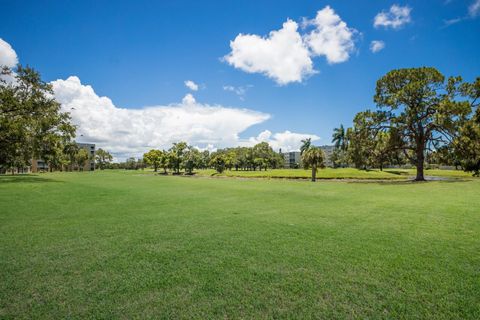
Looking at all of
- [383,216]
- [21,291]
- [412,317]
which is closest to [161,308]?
[21,291]

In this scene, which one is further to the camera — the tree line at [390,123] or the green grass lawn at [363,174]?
the green grass lawn at [363,174]

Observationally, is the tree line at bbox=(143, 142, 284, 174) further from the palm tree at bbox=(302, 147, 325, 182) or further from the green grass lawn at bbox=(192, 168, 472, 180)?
the palm tree at bbox=(302, 147, 325, 182)

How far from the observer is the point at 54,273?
4.73 metres

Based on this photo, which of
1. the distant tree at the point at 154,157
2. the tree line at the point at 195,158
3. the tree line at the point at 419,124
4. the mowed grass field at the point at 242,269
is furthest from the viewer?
the distant tree at the point at 154,157

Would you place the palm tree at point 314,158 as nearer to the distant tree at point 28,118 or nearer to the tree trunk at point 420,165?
the tree trunk at point 420,165

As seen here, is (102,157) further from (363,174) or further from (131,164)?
(363,174)

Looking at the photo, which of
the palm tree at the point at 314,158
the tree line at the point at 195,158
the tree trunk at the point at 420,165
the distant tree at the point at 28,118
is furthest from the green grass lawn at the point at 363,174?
the distant tree at the point at 28,118

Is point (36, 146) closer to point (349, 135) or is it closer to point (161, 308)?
point (161, 308)

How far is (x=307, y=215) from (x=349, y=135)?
26564 mm

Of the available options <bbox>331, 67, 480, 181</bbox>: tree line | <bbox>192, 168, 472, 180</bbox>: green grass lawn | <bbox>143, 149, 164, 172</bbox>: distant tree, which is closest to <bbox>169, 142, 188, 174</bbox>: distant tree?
<bbox>143, 149, 164, 172</bbox>: distant tree

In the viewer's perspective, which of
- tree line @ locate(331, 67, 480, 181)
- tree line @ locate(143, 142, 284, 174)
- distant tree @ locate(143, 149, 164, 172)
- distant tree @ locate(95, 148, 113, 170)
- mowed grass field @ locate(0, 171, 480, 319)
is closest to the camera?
mowed grass field @ locate(0, 171, 480, 319)

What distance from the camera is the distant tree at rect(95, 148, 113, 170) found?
132m

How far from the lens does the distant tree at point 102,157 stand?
132500mm

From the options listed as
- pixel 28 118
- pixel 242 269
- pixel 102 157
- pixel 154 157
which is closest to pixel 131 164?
pixel 102 157
